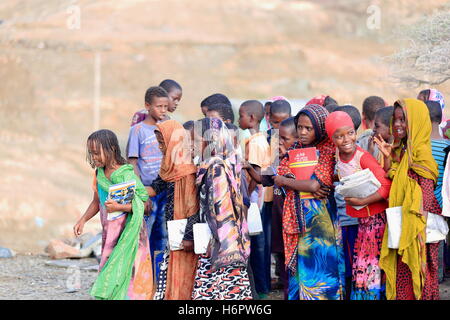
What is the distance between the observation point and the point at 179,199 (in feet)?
17.3

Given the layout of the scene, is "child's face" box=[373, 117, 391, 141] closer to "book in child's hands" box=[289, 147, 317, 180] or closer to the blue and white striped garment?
the blue and white striped garment

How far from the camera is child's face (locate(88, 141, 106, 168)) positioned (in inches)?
214

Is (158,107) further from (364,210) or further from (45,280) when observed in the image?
(45,280)

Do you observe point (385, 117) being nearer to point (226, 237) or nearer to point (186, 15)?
point (226, 237)

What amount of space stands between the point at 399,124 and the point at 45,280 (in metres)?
4.12

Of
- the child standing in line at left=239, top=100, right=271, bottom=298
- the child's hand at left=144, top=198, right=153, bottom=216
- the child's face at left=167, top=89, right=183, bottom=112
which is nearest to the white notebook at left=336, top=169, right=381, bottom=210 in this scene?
the child standing in line at left=239, top=100, right=271, bottom=298

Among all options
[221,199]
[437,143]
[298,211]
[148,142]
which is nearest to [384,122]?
[437,143]

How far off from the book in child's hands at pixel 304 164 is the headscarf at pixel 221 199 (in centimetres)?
47

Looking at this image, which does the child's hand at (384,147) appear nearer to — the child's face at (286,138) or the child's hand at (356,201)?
the child's hand at (356,201)

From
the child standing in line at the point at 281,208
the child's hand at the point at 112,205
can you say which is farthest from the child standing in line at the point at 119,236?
the child standing in line at the point at 281,208

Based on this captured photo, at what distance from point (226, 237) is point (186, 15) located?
92.6ft

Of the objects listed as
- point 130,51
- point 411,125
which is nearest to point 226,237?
point 411,125

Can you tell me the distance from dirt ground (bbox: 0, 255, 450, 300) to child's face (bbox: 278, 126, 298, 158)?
4.62 ft

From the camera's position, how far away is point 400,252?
5027 mm
